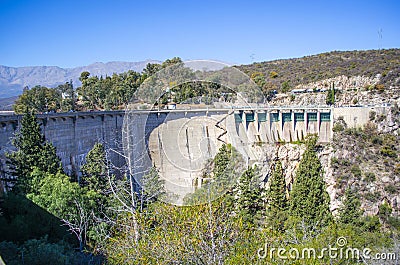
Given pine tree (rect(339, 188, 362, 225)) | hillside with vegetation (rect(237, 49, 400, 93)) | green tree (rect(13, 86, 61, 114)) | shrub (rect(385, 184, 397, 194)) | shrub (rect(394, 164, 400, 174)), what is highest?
hillside with vegetation (rect(237, 49, 400, 93))

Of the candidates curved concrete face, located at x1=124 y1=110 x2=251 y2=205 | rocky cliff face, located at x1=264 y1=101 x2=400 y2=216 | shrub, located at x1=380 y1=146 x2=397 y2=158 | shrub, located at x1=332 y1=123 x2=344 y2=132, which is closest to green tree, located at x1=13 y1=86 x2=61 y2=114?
rocky cliff face, located at x1=264 y1=101 x2=400 y2=216

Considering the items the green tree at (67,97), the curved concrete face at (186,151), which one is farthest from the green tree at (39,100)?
the curved concrete face at (186,151)

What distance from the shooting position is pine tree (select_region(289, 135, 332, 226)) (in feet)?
51.7

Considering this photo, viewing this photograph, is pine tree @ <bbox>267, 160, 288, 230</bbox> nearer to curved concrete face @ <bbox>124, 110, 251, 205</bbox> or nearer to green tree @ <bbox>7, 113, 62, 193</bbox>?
curved concrete face @ <bbox>124, 110, 251, 205</bbox>

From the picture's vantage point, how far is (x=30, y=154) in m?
13.0

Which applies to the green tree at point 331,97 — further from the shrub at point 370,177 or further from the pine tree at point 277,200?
the pine tree at point 277,200

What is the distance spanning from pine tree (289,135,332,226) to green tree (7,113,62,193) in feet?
32.3

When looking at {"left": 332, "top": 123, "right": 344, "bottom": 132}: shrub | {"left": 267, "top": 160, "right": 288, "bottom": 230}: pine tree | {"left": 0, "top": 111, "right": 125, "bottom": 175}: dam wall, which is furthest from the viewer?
{"left": 332, "top": 123, "right": 344, "bottom": 132}: shrub

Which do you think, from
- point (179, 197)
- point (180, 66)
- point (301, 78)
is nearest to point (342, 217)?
point (179, 197)

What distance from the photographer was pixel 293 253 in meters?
6.07

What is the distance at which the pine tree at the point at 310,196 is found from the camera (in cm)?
1576

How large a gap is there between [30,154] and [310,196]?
11.3 m

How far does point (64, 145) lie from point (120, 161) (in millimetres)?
2704

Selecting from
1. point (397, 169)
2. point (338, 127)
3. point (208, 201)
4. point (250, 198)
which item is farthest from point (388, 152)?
point (208, 201)
